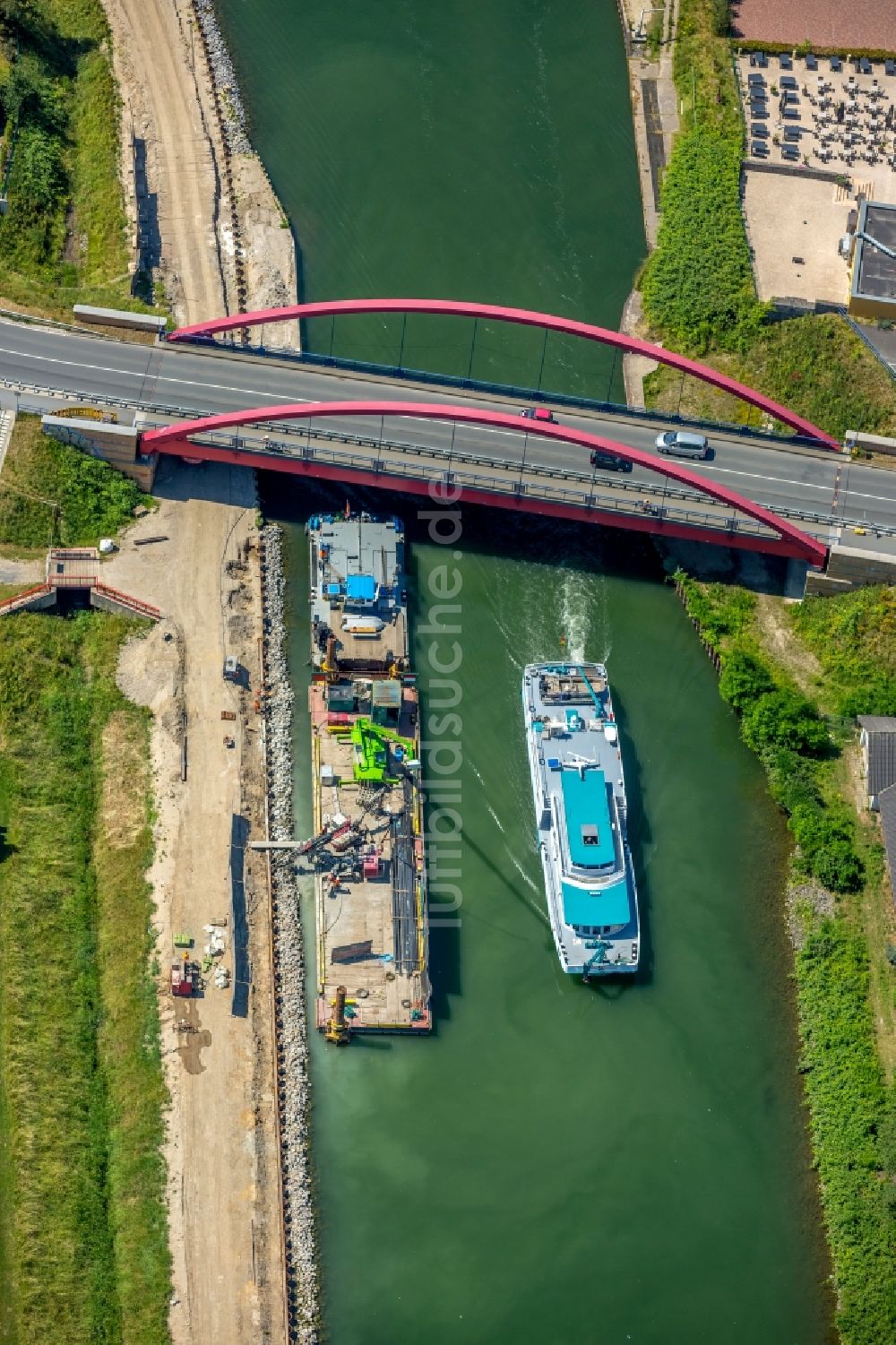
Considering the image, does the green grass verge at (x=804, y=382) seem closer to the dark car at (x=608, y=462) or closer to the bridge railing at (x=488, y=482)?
the dark car at (x=608, y=462)

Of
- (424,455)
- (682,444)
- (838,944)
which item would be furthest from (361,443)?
(838,944)

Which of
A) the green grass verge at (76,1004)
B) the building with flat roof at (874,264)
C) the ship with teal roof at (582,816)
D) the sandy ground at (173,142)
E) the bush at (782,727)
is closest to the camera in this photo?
the green grass verge at (76,1004)

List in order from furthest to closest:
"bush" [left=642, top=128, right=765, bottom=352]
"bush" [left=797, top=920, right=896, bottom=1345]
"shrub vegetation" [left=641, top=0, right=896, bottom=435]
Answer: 1. "bush" [left=642, top=128, right=765, bottom=352]
2. "shrub vegetation" [left=641, top=0, right=896, bottom=435]
3. "bush" [left=797, top=920, right=896, bottom=1345]

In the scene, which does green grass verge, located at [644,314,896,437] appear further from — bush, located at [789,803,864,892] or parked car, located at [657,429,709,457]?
bush, located at [789,803,864,892]

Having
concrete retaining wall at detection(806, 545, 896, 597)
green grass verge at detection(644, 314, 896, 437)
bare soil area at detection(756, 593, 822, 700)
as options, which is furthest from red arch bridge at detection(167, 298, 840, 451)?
bare soil area at detection(756, 593, 822, 700)

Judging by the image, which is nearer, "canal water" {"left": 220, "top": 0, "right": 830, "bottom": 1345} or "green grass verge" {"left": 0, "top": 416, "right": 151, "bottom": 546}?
"canal water" {"left": 220, "top": 0, "right": 830, "bottom": 1345}

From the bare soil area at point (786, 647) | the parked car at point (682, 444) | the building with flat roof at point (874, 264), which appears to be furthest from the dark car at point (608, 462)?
the building with flat roof at point (874, 264)
